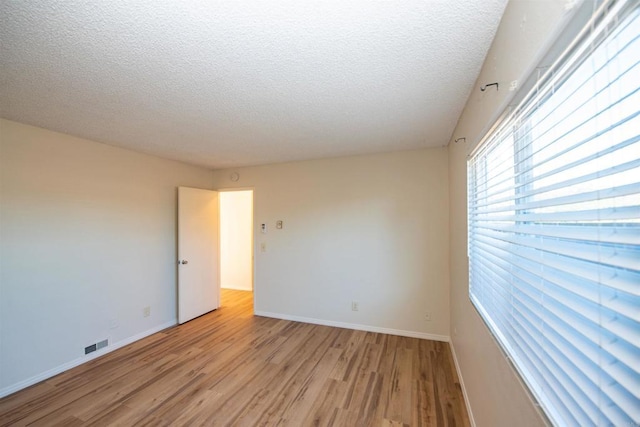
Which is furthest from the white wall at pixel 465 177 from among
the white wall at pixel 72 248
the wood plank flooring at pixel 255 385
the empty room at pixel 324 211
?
the white wall at pixel 72 248

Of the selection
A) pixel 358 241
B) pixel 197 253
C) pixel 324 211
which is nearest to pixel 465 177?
pixel 358 241

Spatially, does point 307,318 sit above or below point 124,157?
below

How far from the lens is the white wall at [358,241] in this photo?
125 inches

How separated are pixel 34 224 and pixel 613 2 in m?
3.84

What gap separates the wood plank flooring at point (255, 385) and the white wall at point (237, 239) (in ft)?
7.65

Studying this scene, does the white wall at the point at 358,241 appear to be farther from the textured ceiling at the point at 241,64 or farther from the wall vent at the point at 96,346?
the wall vent at the point at 96,346

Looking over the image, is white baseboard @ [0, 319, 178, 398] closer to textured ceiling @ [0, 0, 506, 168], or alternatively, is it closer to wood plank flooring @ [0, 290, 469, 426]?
wood plank flooring @ [0, 290, 469, 426]

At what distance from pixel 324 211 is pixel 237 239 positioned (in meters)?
2.91

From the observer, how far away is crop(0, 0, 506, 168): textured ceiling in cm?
111

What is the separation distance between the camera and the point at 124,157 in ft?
10.2

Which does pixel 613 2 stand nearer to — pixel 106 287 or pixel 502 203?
pixel 502 203

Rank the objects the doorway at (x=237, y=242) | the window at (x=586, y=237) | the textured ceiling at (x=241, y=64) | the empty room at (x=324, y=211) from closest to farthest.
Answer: the window at (x=586, y=237) < the empty room at (x=324, y=211) < the textured ceiling at (x=241, y=64) < the doorway at (x=237, y=242)

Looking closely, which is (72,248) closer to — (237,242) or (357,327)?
(237,242)

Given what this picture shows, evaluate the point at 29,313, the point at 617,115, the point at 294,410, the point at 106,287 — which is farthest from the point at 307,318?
the point at 617,115
